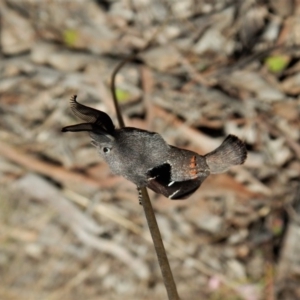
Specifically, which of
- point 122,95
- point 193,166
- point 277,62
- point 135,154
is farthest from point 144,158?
point 122,95

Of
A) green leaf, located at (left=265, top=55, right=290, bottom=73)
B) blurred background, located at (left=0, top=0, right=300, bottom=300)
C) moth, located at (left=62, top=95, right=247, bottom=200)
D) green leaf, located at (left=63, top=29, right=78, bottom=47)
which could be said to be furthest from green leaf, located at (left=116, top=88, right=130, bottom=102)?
moth, located at (left=62, top=95, right=247, bottom=200)

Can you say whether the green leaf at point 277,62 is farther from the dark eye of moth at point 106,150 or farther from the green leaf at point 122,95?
the dark eye of moth at point 106,150

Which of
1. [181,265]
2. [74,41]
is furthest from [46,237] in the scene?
[74,41]

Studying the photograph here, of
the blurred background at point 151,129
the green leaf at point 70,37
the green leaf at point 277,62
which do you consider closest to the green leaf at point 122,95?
the blurred background at point 151,129

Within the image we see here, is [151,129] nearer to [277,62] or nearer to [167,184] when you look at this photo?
[277,62]

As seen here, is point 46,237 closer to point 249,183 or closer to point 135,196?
point 135,196

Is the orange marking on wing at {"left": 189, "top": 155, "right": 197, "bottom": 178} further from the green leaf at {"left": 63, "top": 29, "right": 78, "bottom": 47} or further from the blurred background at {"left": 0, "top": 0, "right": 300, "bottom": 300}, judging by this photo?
the green leaf at {"left": 63, "top": 29, "right": 78, "bottom": 47}
